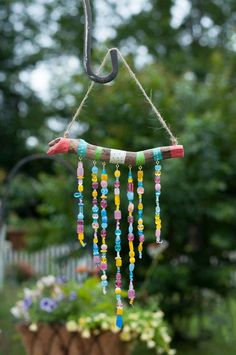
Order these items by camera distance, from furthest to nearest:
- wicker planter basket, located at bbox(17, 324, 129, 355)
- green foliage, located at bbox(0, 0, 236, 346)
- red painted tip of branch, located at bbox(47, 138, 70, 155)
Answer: green foliage, located at bbox(0, 0, 236, 346) < wicker planter basket, located at bbox(17, 324, 129, 355) < red painted tip of branch, located at bbox(47, 138, 70, 155)

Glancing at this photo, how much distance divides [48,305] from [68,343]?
0.73 feet

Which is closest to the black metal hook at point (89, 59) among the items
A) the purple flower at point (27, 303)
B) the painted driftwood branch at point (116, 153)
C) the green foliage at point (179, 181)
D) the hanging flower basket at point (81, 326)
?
the painted driftwood branch at point (116, 153)

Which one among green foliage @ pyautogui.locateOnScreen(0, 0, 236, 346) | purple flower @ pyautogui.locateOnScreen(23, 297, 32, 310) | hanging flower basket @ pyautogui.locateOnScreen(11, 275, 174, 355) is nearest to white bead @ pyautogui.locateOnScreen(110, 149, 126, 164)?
hanging flower basket @ pyautogui.locateOnScreen(11, 275, 174, 355)

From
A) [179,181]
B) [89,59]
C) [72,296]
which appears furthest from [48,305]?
[179,181]

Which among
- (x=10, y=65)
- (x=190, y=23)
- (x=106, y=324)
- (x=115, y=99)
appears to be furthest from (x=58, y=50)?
(x=106, y=324)

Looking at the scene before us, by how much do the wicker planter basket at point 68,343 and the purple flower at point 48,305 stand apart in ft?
0.27

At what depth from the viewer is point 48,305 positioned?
9.76ft

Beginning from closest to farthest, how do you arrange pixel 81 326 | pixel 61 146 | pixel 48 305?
pixel 61 146, pixel 81 326, pixel 48 305

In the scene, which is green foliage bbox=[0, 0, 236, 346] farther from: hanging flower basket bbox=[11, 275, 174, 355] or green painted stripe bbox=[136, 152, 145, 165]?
green painted stripe bbox=[136, 152, 145, 165]

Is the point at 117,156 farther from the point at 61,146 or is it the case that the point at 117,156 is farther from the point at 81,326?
the point at 81,326

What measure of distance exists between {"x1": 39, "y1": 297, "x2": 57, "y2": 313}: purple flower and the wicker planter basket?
81 millimetres

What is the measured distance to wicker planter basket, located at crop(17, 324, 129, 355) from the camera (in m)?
2.87

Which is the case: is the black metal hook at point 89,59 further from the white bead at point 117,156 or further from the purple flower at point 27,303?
the purple flower at point 27,303

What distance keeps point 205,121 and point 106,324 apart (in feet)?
7.25
